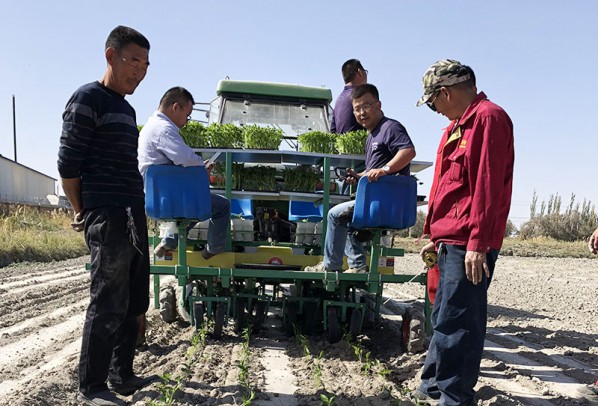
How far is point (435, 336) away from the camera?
10.5ft

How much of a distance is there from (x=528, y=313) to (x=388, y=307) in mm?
2206

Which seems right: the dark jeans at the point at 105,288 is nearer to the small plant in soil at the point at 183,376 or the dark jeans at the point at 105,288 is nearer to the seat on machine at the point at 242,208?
the small plant in soil at the point at 183,376

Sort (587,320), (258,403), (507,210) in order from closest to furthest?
(507,210)
(258,403)
(587,320)

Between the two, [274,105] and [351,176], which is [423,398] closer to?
[351,176]

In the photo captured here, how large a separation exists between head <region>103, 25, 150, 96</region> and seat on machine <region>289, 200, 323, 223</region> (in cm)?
267

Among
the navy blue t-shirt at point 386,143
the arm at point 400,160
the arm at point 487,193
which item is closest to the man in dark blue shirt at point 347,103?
the navy blue t-shirt at point 386,143

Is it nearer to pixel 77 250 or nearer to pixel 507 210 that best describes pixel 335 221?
pixel 507 210

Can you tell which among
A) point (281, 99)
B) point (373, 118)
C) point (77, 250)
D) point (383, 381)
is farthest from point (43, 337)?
point (77, 250)

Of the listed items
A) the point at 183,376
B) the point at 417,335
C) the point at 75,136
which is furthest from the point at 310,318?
the point at 75,136

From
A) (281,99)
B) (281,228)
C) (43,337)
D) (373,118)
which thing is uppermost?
(281,99)

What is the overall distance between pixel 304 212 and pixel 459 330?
121 inches

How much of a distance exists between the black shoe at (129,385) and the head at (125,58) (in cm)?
200

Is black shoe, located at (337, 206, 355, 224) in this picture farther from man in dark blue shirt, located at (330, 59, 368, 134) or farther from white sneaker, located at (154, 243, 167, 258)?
white sneaker, located at (154, 243, 167, 258)

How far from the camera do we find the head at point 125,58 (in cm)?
345
